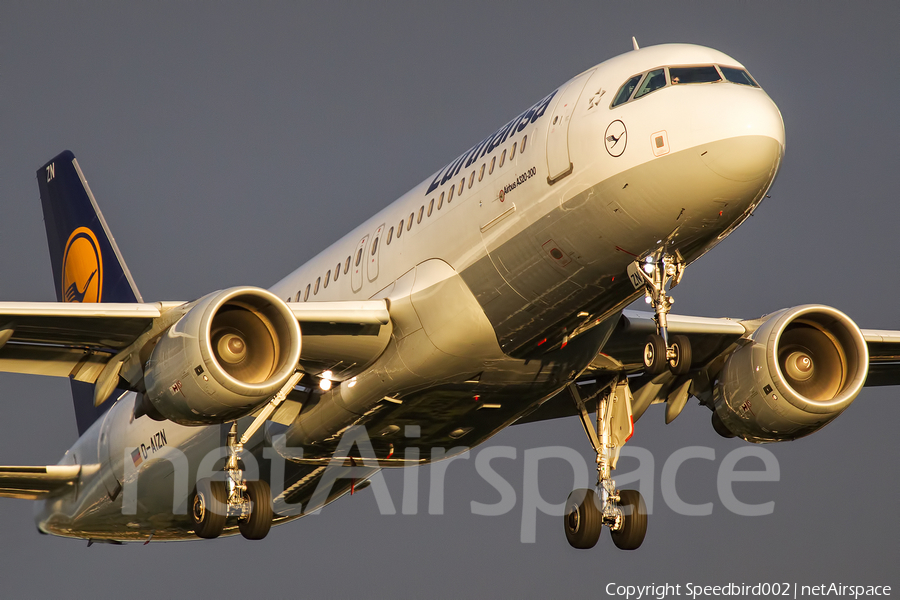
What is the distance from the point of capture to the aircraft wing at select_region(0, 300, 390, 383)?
20859 mm

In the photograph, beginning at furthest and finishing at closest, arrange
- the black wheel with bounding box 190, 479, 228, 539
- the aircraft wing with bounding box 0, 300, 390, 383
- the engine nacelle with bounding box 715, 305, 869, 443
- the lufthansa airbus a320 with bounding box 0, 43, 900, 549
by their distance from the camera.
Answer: the engine nacelle with bounding box 715, 305, 869, 443 → the black wheel with bounding box 190, 479, 228, 539 → the aircraft wing with bounding box 0, 300, 390, 383 → the lufthansa airbus a320 with bounding box 0, 43, 900, 549

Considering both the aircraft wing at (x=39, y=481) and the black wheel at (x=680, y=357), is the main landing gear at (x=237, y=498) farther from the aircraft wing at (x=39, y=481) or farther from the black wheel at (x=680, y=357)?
the black wheel at (x=680, y=357)

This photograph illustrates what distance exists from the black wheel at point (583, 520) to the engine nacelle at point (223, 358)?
26.3 ft

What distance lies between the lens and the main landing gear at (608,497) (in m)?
24.9

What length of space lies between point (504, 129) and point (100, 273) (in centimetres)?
1535

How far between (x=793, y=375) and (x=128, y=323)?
12802 millimetres

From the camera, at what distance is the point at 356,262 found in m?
23.2

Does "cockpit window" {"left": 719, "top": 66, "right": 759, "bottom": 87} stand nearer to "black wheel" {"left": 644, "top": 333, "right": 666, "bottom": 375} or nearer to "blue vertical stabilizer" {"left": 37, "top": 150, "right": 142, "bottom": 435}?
"black wheel" {"left": 644, "top": 333, "right": 666, "bottom": 375}

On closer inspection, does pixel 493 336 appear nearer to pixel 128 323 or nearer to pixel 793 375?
pixel 128 323

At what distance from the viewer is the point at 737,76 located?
18703 millimetres

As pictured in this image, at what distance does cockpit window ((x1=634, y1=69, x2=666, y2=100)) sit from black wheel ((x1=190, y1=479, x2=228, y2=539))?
10393 millimetres

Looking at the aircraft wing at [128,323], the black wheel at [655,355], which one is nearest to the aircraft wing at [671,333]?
the black wheel at [655,355]

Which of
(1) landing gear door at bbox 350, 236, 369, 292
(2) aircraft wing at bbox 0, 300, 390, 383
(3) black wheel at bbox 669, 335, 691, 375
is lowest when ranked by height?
(3) black wheel at bbox 669, 335, 691, 375

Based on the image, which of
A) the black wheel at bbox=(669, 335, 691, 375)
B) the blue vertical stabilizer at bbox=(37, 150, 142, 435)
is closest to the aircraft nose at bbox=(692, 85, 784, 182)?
the black wheel at bbox=(669, 335, 691, 375)
